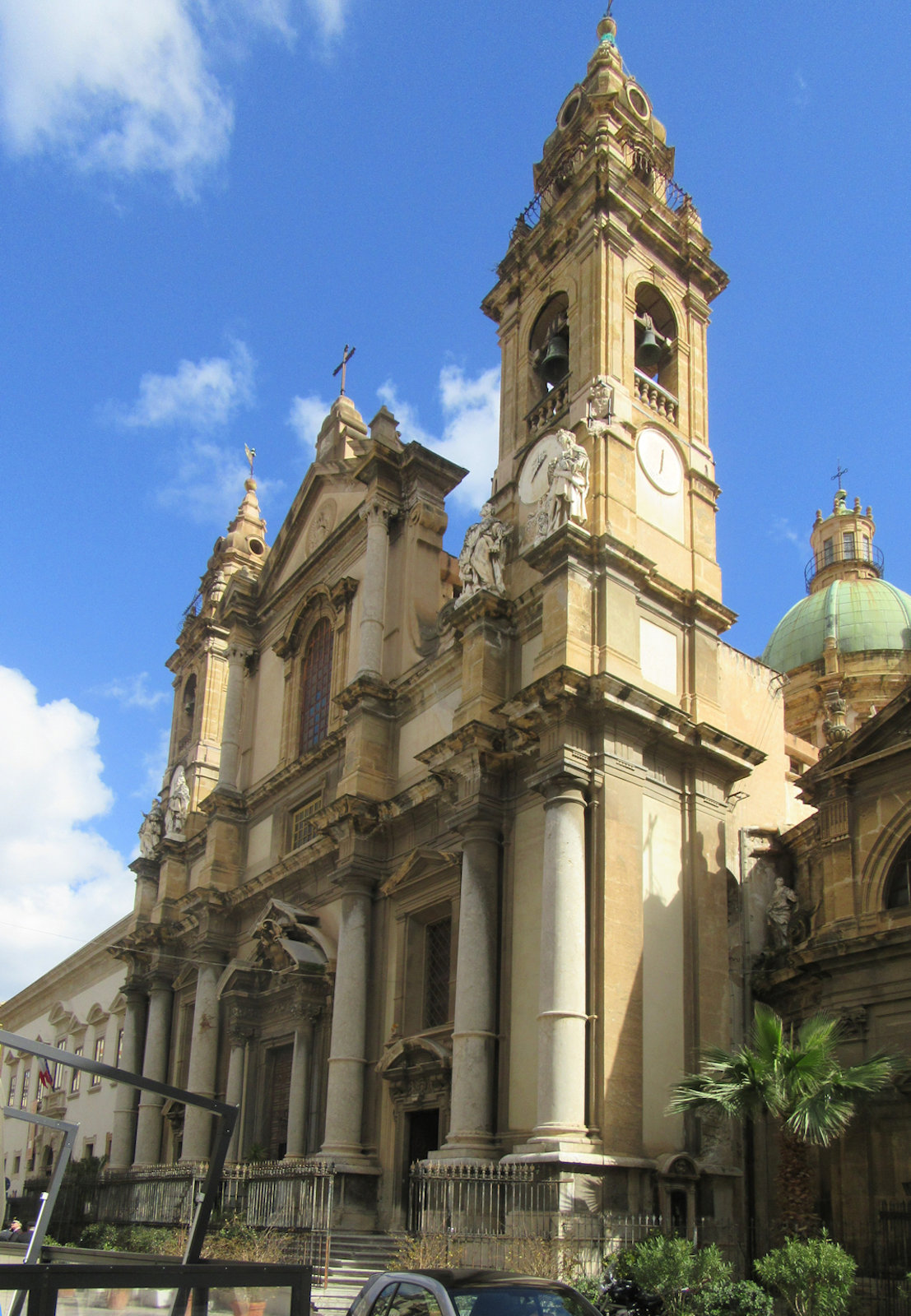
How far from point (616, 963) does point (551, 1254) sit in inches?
166

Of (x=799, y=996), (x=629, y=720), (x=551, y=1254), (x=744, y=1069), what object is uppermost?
(x=629, y=720)

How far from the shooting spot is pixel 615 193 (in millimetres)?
24828

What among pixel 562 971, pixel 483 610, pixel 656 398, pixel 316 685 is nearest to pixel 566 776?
pixel 562 971

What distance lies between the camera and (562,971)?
17.7 meters

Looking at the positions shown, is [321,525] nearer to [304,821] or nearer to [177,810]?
[304,821]

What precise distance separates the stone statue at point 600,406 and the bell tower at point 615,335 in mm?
30

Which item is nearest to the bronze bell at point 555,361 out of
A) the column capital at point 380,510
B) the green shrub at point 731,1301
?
the column capital at point 380,510

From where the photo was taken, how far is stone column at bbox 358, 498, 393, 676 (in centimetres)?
2592

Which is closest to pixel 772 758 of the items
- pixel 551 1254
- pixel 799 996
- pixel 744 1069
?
pixel 799 996

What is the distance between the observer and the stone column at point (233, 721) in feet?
106

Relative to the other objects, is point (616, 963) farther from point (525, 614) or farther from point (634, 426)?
point (634, 426)

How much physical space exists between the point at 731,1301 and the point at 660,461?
1475cm

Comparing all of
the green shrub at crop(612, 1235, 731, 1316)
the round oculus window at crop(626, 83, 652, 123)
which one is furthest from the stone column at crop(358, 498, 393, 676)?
the green shrub at crop(612, 1235, 731, 1316)

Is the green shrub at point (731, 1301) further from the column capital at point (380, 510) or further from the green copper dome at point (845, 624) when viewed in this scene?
the green copper dome at point (845, 624)
